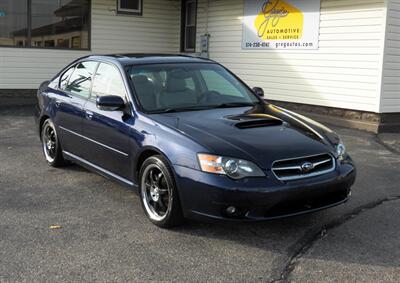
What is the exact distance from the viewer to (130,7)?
1531cm

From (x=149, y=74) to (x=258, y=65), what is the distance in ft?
26.2

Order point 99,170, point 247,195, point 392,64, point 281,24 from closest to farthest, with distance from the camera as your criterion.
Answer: point 247,195
point 99,170
point 392,64
point 281,24

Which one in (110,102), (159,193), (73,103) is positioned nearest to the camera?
(159,193)

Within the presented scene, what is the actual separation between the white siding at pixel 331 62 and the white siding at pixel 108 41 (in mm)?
2648

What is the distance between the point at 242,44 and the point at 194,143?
31.9 feet

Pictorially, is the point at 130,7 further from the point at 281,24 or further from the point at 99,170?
the point at 99,170

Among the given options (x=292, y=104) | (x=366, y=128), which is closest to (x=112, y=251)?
(x=366, y=128)

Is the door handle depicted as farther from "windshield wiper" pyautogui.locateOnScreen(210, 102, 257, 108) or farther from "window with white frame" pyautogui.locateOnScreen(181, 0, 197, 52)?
"window with white frame" pyautogui.locateOnScreen(181, 0, 197, 52)

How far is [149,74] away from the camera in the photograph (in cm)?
555

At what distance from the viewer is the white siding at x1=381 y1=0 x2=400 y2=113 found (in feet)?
33.0

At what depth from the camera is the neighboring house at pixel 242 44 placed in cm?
1036

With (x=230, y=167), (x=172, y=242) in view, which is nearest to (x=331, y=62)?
(x=230, y=167)

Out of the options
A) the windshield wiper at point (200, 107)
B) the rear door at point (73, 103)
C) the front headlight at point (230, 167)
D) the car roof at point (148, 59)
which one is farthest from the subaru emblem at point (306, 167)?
the rear door at point (73, 103)

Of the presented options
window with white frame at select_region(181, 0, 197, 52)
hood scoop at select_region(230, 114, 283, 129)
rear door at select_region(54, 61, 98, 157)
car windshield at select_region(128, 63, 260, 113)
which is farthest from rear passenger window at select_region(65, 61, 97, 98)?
window with white frame at select_region(181, 0, 197, 52)
